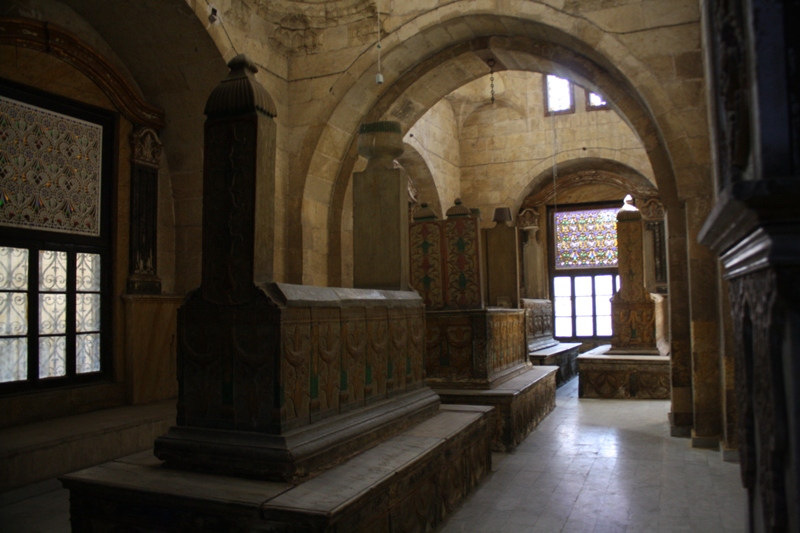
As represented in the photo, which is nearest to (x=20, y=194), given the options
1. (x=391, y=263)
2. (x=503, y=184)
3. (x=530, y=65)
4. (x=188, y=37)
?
(x=188, y=37)

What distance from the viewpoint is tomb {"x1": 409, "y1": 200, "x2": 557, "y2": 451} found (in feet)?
17.1

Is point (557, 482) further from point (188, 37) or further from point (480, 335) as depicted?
point (188, 37)

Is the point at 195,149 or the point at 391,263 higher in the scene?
the point at 195,149

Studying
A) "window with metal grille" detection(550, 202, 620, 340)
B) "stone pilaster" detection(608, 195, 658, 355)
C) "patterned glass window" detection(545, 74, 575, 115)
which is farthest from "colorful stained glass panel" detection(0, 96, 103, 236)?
"window with metal grille" detection(550, 202, 620, 340)

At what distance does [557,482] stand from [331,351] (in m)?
2.02

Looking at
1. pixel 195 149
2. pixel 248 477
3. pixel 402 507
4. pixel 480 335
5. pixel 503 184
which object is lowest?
pixel 402 507

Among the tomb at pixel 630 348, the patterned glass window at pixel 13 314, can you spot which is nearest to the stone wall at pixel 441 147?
the tomb at pixel 630 348

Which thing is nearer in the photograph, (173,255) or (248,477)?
(248,477)

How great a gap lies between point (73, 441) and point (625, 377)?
234 inches

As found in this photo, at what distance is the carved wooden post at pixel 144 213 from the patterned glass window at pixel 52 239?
0.75 feet

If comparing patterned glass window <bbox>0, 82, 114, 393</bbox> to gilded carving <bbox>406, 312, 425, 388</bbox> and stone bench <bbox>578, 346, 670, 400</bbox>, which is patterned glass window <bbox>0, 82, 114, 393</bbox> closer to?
gilded carving <bbox>406, 312, 425, 388</bbox>

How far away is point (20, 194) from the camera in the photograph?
16.0ft

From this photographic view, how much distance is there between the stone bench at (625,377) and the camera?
24.5 feet

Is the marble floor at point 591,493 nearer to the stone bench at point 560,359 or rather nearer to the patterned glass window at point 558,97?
the stone bench at point 560,359
